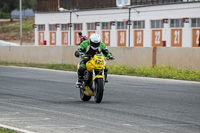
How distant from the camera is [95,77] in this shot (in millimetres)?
13219

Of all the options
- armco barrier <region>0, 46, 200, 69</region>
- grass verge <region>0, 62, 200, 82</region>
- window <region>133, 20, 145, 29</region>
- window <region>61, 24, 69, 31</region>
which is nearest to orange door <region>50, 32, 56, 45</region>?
window <region>61, 24, 69, 31</region>

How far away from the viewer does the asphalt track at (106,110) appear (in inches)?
370

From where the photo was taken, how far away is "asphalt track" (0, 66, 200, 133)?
9.40 metres

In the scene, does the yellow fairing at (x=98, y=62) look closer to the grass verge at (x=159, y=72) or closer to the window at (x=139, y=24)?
the grass verge at (x=159, y=72)

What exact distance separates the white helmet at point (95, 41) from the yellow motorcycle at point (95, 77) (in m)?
0.30

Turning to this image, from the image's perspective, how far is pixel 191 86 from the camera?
738 inches

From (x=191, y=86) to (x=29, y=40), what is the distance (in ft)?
249

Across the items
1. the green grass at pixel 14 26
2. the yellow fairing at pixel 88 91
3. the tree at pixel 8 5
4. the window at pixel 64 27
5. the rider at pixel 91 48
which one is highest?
the tree at pixel 8 5

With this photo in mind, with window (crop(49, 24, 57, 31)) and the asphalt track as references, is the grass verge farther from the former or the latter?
window (crop(49, 24, 57, 31))

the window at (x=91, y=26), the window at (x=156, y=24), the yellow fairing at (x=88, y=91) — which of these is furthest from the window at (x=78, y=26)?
the yellow fairing at (x=88, y=91)

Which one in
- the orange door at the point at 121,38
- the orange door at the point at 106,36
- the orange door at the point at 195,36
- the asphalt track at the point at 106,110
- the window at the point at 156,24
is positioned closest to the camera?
the asphalt track at the point at 106,110

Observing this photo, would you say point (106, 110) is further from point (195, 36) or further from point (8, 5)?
point (8, 5)

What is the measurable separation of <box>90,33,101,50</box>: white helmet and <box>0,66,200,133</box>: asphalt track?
133cm

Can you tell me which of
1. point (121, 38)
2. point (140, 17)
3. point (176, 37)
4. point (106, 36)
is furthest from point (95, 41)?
point (106, 36)
